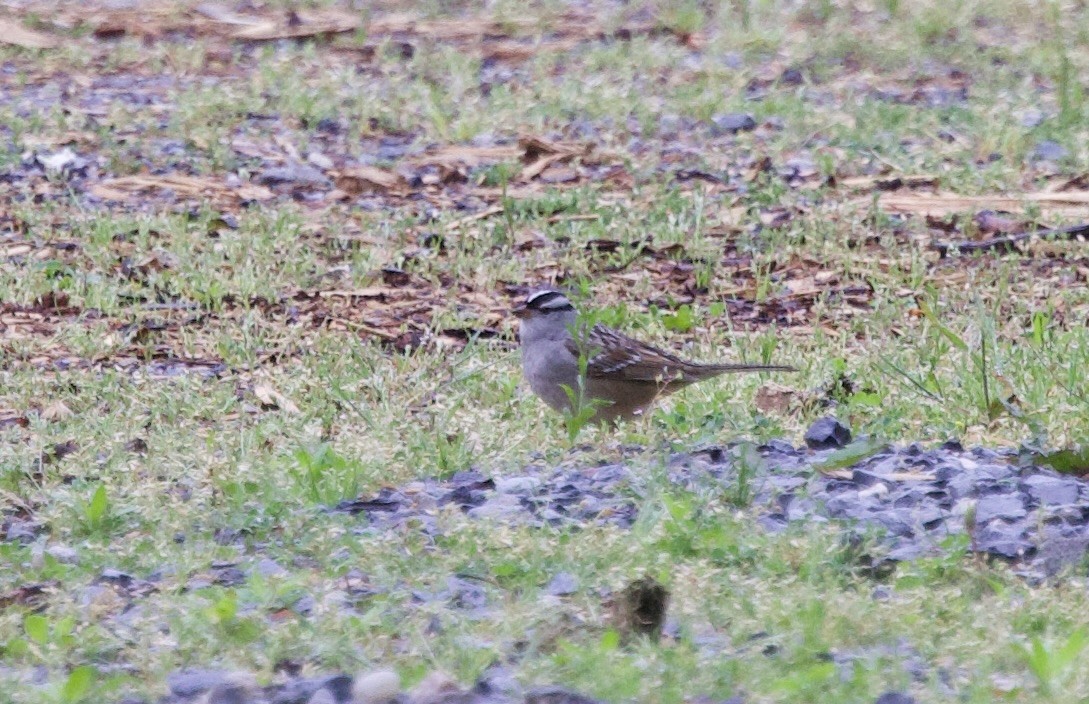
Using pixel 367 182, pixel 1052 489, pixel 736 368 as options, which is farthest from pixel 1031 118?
pixel 1052 489

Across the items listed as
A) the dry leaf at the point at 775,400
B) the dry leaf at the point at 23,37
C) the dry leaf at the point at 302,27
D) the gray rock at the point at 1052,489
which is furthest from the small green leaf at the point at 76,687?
the dry leaf at the point at 302,27

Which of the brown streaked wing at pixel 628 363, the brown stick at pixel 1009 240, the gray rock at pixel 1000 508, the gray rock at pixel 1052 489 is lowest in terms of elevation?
the brown stick at pixel 1009 240

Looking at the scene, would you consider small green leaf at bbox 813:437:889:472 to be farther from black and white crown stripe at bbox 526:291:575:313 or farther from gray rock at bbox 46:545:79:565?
gray rock at bbox 46:545:79:565

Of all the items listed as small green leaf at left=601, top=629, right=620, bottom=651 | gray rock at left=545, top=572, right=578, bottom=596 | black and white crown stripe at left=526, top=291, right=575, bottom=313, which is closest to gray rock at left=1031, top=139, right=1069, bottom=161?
black and white crown stripe at left=526, top=291, right=575, bottom=313

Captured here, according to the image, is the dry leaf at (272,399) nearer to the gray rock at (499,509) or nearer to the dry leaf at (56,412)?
the dry leaf at (56,412)

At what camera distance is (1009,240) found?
963cm

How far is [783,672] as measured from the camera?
4289 millimetres

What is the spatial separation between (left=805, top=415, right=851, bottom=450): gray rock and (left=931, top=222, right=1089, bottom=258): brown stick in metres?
3.19

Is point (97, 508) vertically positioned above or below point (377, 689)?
below

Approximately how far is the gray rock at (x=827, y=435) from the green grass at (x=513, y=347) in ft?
0.54

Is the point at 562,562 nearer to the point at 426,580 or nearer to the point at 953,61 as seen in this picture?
the point at 426,580

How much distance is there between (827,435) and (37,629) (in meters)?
2.84

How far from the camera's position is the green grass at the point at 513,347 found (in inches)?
179

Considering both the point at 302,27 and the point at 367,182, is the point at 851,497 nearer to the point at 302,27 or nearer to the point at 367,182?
the point at 367,182
